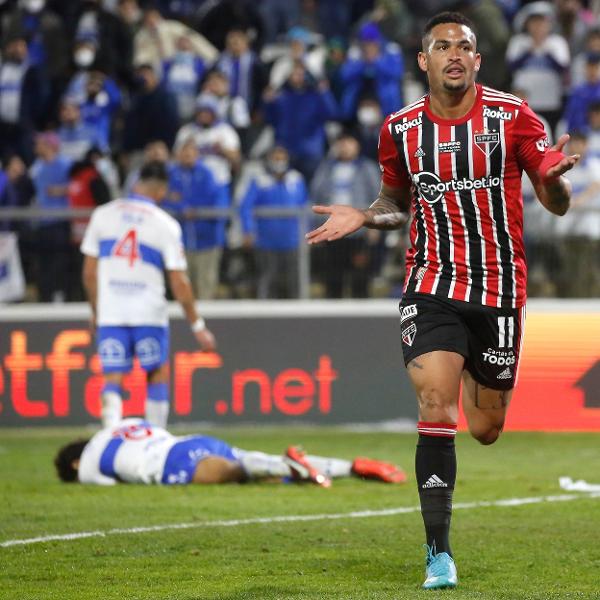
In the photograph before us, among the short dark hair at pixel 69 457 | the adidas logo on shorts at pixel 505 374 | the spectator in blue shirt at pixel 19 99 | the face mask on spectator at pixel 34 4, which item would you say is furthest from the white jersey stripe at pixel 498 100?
the face mask on spectator at pixel 34 4

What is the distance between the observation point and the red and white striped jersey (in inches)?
266

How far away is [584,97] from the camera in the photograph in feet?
54.6

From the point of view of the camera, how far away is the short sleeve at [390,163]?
7004 millimetres

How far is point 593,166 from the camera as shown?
1527cm

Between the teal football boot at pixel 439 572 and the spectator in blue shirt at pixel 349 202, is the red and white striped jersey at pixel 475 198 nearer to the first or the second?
the teal football boot at pixel 439 572

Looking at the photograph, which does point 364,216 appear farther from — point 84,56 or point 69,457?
point 84,56

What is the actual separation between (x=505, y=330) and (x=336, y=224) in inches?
37.6

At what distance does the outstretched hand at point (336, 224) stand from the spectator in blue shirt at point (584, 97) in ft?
33.9

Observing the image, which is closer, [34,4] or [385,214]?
[385,214]

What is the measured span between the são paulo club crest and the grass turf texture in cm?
192

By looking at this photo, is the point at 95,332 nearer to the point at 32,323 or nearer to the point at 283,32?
the point at 32,323

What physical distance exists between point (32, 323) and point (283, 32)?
7403mm

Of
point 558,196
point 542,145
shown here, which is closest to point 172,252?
point 542,145

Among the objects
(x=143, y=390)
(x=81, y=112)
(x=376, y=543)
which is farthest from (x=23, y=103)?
(x=376, y=543)
